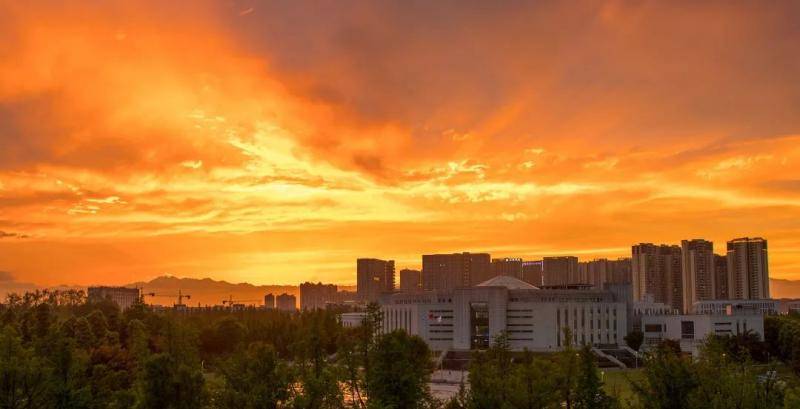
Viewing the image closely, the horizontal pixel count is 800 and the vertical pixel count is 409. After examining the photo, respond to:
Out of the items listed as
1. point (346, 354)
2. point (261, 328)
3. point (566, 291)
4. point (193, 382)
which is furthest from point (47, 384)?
point (566, 291)

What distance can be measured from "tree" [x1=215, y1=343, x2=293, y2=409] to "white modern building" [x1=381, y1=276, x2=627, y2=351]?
109 meters

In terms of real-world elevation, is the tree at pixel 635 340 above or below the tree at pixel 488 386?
below

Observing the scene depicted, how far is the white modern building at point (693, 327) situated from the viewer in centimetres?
12850

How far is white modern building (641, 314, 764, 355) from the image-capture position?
128 m

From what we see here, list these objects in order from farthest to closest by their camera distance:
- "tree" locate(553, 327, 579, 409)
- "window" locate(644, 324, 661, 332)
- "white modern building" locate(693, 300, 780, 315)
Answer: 1. "white modern building" locate(693, 300, 780, 315)
2. "window" locate(644, 324, 661, 332)
3. "tree" locate(553, 327, 579, 409)

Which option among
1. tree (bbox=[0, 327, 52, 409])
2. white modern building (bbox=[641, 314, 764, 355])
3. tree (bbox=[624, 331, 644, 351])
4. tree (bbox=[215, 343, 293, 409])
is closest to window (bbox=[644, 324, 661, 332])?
white modern building (bbox=[641, 314, 764, 355])

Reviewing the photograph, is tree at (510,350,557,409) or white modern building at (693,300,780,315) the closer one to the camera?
tree at (510,350,557,409)

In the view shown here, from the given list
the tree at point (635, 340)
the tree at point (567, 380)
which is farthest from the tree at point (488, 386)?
the tree at point (635, 340)

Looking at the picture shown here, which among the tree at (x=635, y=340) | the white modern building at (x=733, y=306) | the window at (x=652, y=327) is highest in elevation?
the white modern building at (x=733, y=306)

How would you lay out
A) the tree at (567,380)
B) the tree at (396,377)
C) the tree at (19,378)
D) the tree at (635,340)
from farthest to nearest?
1. the tree at (635,340)
2. the tree at (396,377)
3. the tree at (567,380)
4. the tree at (19,378)

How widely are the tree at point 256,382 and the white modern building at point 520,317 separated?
108619 mm

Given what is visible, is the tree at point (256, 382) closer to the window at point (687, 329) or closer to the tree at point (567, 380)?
the tree at point (567, 380)

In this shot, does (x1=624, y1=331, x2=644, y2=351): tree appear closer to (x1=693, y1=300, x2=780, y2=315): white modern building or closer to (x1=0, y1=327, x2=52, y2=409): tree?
(x1=693, y1=300, x2=780, y2=315): white modern building

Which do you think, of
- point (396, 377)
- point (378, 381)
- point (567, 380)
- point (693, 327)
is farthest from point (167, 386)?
point (693, 327)
